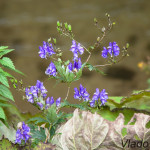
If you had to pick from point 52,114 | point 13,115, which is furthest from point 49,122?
point 13,115

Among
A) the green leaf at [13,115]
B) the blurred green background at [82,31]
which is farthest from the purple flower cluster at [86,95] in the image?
the blurred green background at [82,31]

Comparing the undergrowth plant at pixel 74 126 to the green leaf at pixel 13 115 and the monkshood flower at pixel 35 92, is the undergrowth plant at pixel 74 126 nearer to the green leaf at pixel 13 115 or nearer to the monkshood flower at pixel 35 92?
the monkshood flower at pixel 35 92

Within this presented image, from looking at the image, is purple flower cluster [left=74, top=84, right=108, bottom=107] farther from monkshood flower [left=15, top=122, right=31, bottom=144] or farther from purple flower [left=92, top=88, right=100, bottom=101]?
monkshood flower [left=15, top=122, right=31, bottom=144]

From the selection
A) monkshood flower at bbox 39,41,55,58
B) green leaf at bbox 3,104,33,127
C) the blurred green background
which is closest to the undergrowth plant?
monkshood flower at bbox 39,41,55,58

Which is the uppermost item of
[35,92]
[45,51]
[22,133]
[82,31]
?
[82,31]

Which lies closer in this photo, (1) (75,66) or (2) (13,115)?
(1) (75,66)

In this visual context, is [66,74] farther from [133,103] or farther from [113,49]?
[133,103]
